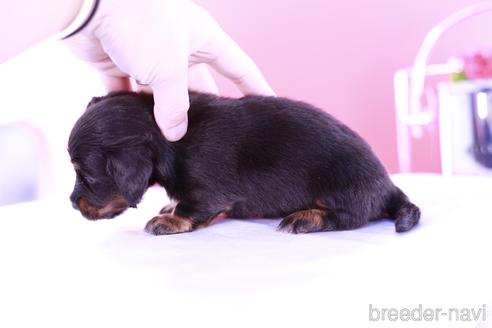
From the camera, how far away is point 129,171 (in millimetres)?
1190

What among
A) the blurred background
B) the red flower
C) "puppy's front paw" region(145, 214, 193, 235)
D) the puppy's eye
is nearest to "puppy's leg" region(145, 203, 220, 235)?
"puppy's front paw" region(145, 214, 193, 235)

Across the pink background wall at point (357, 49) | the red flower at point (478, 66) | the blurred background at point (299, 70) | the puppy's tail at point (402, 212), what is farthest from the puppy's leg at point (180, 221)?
the pink background wall at point (357, 49)

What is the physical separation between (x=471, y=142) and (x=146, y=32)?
4.85ft

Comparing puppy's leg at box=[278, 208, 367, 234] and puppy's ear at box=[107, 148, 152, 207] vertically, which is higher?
puppy's ear at box=[107, 148, 152, 207]

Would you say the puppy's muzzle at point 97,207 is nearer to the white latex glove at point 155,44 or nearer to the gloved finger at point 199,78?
the white latex glove at point 155,44

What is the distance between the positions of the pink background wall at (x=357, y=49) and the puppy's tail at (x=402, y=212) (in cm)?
177

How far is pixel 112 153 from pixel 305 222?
437 millimetres

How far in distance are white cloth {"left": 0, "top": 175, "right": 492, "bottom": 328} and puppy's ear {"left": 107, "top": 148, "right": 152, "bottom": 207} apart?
0.35ft

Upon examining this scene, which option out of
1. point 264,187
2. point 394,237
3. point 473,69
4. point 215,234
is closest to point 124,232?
point 215,234

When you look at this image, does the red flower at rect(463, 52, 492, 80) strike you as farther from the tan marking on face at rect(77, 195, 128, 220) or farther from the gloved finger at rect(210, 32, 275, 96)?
the tan marking on face at rect(77, 195, 128, 220)

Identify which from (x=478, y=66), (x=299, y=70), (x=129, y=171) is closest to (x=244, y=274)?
(x=129, y=171)

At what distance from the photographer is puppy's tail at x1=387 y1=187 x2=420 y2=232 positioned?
44.2 inches

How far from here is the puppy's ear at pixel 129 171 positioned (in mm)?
1188

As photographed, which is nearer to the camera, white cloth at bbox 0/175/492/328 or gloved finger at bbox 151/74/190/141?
white cloth at bbox 0/175/492/328
